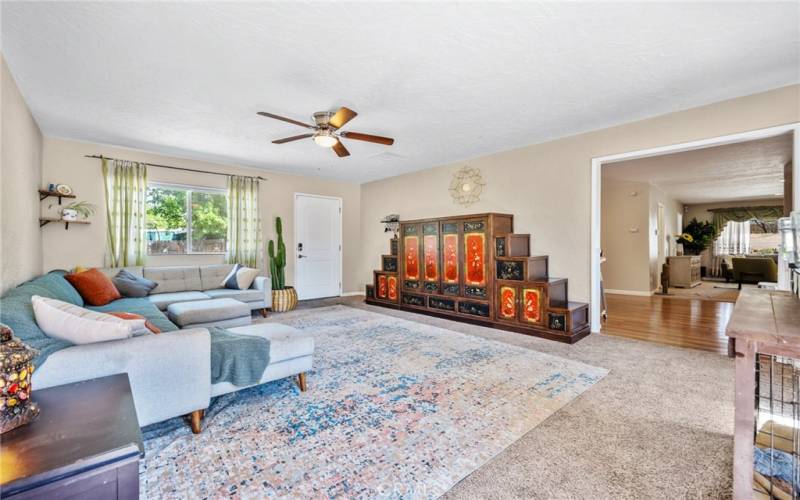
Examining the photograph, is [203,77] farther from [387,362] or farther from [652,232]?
[652,232]

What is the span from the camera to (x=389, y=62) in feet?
8.41

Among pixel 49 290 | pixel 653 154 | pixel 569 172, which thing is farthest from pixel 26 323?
pixel 653 154

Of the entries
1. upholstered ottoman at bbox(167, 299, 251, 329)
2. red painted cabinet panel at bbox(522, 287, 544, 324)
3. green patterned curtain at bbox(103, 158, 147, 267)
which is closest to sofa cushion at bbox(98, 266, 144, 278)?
green patterned curtain at bbox(103, 158, 147, 267)

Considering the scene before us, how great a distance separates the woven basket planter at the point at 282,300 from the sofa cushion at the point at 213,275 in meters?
0.77

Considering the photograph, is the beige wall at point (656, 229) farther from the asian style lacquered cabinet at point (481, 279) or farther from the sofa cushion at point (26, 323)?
the sofa cushion at point (26, 323)

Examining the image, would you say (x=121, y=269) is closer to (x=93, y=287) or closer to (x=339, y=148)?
(x=93, y=287)

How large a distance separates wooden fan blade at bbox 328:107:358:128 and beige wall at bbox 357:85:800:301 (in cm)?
230

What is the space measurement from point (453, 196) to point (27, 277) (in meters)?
5.14

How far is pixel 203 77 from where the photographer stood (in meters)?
2.76

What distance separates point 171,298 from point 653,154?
5764mm

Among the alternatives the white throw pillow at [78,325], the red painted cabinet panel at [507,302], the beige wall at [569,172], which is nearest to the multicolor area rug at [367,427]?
the white throw pillow at [78,325]

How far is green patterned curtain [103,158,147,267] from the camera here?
465cm

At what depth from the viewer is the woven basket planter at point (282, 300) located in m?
5.48

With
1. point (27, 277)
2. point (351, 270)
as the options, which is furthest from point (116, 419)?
point (351, 270)
